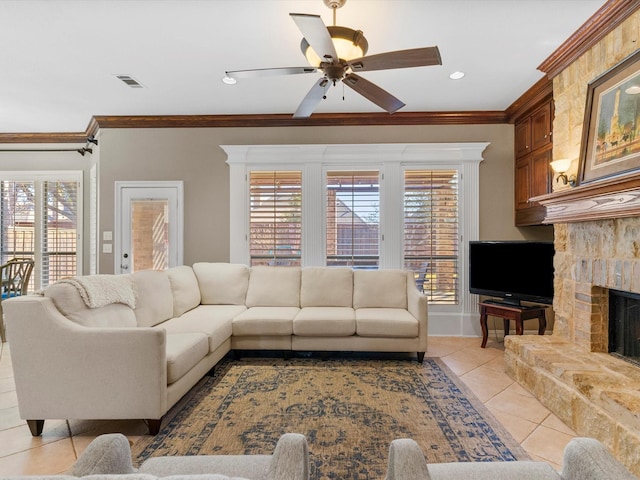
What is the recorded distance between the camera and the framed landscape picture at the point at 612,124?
2330 millimetres

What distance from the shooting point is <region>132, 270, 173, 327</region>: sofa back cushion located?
3.00m

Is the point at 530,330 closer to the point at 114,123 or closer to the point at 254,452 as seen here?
the point at 254,452

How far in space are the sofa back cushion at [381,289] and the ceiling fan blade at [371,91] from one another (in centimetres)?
195

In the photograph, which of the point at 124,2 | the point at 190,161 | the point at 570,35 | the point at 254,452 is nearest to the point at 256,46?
the point at 124,2

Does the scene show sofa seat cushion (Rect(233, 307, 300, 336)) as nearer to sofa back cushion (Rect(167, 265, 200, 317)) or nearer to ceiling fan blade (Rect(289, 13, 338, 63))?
sofa back cushion (Rect(167, 265, 200, 317))

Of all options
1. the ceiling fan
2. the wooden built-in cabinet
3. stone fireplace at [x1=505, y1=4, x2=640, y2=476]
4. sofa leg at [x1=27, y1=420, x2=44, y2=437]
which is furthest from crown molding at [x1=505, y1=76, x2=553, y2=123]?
sofa leg at [x1=27, y1=420, x2=44, y2=437]

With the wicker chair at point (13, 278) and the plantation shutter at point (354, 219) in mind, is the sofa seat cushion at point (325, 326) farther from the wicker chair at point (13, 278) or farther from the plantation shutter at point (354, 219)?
the wicker chair at point (13, 278)

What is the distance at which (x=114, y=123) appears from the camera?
4.59 m

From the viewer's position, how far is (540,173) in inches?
151

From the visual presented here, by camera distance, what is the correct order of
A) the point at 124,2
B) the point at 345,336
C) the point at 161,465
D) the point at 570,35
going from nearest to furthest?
the point at 161,465, the point at 124,2, the point at 570,35, the point at 345,336

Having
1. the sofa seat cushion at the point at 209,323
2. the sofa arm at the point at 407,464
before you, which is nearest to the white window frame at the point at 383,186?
the sofa seat cushion at the point at 209,323

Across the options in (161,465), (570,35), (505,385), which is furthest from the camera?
(505,385)

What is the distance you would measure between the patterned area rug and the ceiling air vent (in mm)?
3055

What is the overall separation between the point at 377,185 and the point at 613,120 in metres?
2.43
